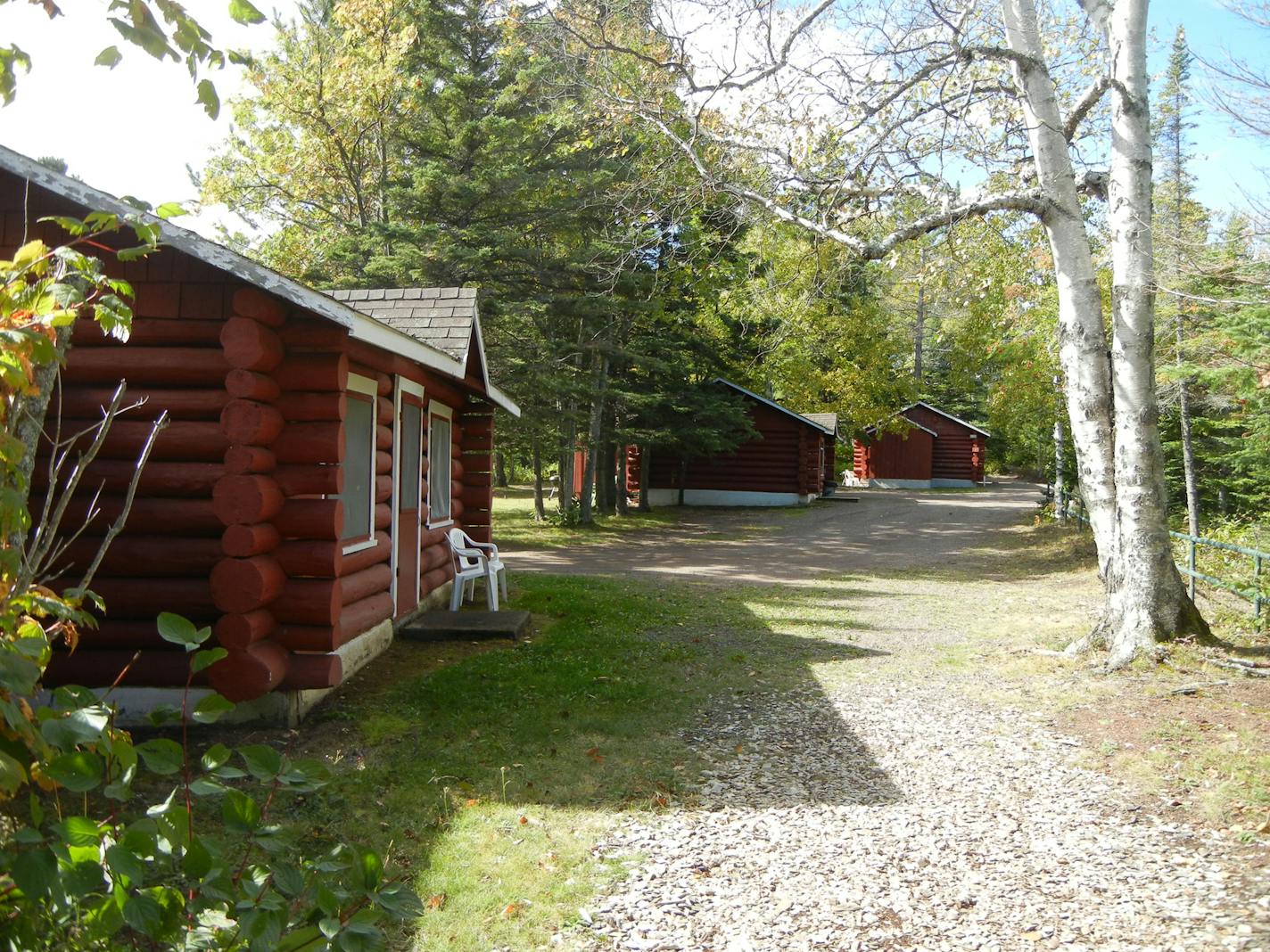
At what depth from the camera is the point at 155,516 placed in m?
6.18

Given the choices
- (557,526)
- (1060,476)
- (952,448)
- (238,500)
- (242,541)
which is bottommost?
(557,526)

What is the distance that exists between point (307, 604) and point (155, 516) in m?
1.19

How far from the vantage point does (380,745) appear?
6.09 meters

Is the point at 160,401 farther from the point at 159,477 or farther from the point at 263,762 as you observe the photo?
the point at 263,762

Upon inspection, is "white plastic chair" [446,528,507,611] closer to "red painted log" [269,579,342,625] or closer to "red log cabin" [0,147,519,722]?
"red log cabin" [0,147,519,722]

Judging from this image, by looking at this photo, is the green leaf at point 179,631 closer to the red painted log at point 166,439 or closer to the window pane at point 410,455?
the red painted log at point 166,439

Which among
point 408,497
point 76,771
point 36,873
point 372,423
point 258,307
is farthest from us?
point 408,497

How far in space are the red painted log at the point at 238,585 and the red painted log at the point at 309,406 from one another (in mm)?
1079

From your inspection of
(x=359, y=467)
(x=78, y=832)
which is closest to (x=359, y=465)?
(x=359, y=467)

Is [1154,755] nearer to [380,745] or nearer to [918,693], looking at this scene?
[918,693]

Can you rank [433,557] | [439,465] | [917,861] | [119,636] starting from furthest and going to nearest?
[439,465]
[433,557]
[119,636]
[917,861]

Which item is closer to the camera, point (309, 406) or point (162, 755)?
point (162, 755)

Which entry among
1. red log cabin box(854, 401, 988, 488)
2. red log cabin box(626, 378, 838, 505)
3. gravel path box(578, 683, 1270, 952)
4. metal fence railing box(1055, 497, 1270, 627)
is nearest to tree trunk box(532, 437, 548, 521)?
red log cabin box(626, 378, 838, 505)

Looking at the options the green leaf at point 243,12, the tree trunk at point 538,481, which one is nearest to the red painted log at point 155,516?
the green leaf at point 243,12
